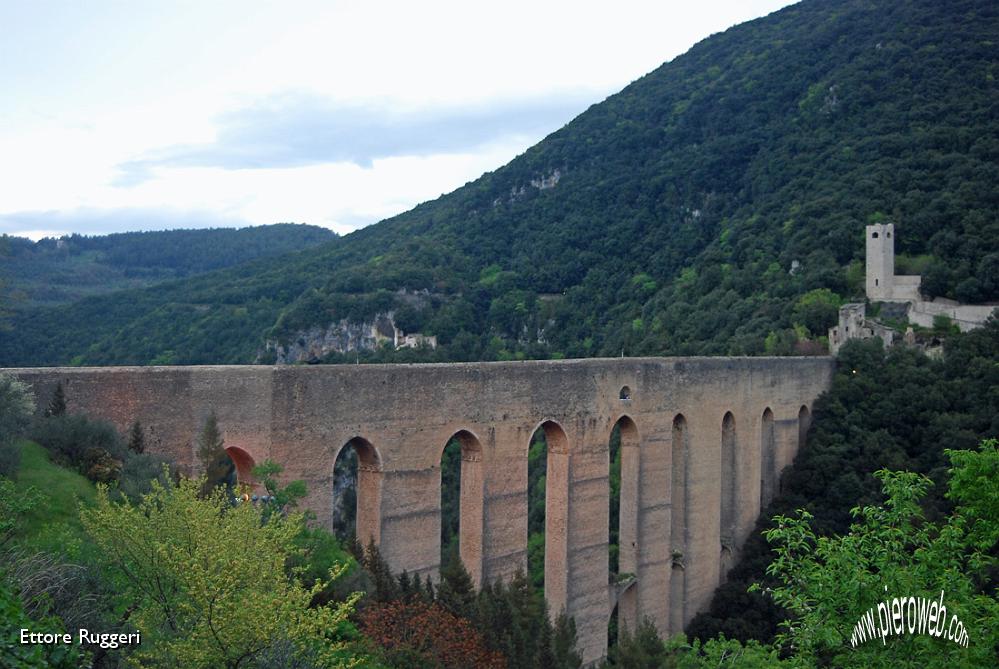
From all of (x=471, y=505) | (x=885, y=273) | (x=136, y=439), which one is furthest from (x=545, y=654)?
(x=885, y=273)

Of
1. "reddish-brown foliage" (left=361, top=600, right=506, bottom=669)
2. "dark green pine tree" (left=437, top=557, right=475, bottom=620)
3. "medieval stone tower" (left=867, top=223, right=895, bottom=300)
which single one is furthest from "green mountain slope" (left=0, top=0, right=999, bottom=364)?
"reddish-brown foliage" (left=361, top=600, right=506, bottom=669)

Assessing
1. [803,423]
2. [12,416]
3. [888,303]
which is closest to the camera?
[12,416]

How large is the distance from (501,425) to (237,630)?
10.1 m

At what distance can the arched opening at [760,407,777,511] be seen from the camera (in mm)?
27094

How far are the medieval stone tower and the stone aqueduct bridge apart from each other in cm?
1042

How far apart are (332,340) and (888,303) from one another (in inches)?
1040

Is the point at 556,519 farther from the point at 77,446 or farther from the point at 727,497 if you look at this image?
the point at 77,446

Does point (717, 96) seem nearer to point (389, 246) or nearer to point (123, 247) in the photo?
point (389, 246)

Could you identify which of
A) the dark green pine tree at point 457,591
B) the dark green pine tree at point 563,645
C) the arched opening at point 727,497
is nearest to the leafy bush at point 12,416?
the dark green pine tree at point 457,591

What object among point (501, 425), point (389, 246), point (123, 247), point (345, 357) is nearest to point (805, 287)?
point (345, 357)

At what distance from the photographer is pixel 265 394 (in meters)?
14.4

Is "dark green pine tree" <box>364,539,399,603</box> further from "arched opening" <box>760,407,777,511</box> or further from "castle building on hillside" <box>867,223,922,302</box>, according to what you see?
"castle building on hillside" <box>867,223,922,302</box>

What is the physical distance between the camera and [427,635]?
12.1 m

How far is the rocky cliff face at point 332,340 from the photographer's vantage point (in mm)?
46188
